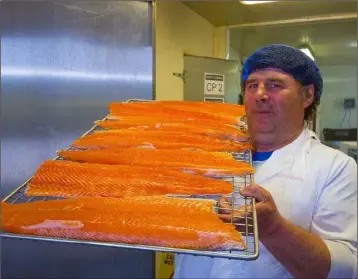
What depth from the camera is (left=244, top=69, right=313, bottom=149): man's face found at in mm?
1074

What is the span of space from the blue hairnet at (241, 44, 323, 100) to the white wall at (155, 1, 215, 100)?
1243 mm

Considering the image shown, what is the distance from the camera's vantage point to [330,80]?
3.40m

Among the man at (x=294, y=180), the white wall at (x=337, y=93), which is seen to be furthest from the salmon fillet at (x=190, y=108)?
the white wall at (x=337, y=93)

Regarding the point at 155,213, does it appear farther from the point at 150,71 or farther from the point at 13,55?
the point at 150,71

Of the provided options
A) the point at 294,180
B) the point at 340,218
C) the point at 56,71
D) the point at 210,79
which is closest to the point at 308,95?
the point at 294,180

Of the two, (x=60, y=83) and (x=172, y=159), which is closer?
(x=172, y=159)

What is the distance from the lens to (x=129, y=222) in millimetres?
688

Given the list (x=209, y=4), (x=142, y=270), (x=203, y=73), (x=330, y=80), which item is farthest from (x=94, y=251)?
(x=330, y=80)

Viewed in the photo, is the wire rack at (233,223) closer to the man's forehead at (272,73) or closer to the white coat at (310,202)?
the white coat at (310,202)

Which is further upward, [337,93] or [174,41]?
[174,41]

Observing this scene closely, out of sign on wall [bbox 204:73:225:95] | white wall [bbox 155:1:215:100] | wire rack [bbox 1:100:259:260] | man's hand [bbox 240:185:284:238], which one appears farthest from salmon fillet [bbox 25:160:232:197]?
sign on wall [bbox 204:73:225:95]

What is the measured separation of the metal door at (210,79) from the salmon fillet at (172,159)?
A: 1.75m

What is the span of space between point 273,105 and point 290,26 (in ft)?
7.33

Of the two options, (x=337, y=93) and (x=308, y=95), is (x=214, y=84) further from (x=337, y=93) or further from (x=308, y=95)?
(x=308, y=95)
